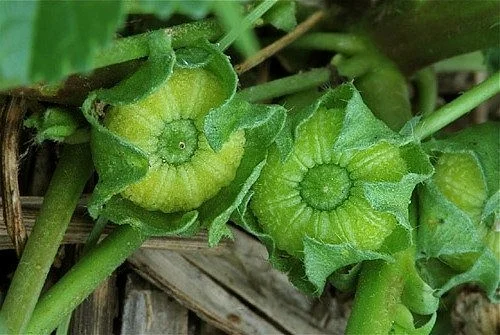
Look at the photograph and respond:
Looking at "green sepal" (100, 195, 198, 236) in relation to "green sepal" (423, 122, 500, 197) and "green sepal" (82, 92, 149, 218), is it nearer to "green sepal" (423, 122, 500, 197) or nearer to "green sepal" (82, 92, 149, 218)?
"green sepal" (82, 92, 149, 218)

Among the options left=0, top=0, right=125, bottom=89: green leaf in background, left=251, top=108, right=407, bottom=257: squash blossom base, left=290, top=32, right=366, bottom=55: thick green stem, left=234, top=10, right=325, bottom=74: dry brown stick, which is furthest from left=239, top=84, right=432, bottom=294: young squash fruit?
left=0, top=0, right=125, bottom=89: green leaf in background

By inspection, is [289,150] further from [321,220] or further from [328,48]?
[328,48]

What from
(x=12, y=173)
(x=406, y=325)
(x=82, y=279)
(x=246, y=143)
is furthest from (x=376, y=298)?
(x=12, y=173)

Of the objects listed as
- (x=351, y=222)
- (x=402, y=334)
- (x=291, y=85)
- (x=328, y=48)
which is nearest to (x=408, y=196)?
(x=351, y=222)

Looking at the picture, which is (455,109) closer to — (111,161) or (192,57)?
(192,57)

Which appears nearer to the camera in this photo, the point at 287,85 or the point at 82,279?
the point at 82,279

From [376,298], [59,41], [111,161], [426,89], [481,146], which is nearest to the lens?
[59,41]

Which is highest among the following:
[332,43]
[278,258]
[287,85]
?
[332,43]
